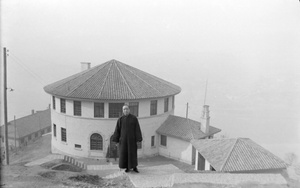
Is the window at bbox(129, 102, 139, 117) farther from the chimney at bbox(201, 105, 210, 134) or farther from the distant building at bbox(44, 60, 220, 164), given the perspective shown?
the chimney at bbox(201, 105, 210, 134)

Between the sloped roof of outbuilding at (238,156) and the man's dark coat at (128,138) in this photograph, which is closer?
the man's dark coat at (128,138)

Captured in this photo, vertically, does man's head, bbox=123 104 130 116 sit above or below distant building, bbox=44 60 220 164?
above

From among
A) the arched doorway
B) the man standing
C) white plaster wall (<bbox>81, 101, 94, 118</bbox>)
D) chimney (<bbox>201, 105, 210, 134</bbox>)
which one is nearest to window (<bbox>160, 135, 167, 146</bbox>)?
chimney (<bbox>201, 105, 210, 134</bbox>)

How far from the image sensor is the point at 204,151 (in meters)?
18.0

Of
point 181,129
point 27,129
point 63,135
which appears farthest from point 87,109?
point 27,129

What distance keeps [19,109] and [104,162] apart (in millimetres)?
67657

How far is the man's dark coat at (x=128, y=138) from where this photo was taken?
28.4 feet

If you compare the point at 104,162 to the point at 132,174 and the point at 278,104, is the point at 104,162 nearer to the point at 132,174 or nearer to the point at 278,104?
the point at 132,174

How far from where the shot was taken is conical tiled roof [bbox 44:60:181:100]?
77.9 ft

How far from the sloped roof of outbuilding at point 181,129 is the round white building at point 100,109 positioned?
0.65m

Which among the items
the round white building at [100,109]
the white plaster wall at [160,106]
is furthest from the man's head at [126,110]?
the white plaster wall at [160,106]

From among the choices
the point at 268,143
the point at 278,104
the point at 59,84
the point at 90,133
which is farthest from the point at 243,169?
the point at 278,104

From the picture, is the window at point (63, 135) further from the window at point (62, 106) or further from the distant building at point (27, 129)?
the distant building at point (27, 129)

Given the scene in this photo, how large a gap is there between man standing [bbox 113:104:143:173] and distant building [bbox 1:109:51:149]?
140 ft
